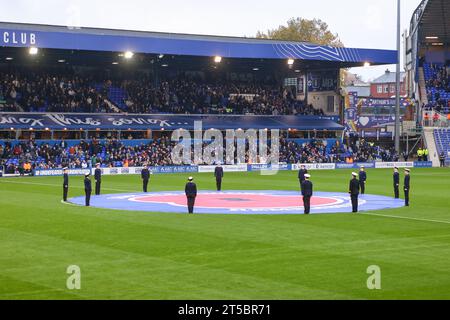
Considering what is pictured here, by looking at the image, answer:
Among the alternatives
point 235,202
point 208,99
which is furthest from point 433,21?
point 235,202

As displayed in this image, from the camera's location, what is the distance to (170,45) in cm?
6819

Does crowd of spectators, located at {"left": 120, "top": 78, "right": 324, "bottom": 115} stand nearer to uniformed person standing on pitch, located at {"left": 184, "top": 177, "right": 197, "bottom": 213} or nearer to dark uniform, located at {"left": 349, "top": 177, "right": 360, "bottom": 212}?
uniformed person standing on pitch, located at {"left": 184, "top": 177, "right": 197, "bottom": 213}

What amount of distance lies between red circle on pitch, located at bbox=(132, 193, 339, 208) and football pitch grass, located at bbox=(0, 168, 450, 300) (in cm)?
451

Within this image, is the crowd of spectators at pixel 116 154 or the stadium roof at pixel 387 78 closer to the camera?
the crowd of spectators at pixel 116 154

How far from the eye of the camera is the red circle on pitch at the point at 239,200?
3516 cm

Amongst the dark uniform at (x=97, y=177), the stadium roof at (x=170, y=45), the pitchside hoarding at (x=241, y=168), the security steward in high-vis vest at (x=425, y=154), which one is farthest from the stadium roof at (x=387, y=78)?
the dark uniform at (x=97, y=177)

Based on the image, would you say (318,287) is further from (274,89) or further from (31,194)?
(274,89)

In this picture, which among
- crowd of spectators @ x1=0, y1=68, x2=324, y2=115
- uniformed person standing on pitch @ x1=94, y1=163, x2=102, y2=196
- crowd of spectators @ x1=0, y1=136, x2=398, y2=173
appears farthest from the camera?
crowd of spectators @ x1=0, y1=68, x2=324, y2=115

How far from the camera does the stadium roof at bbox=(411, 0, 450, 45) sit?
80625 millimetres

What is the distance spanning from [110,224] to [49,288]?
37.4 ft

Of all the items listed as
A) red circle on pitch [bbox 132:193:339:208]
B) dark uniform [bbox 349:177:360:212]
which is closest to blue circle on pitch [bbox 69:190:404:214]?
red circle on pitch [bbox 132:193:339:208]

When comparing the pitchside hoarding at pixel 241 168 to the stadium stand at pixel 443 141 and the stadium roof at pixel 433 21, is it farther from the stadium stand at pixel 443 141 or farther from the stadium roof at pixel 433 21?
the stadium roof at pixel 433 21

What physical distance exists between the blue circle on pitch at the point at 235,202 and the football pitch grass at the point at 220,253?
1765 mm

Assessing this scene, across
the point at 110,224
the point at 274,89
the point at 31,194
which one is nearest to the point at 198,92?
the point at 274,89
